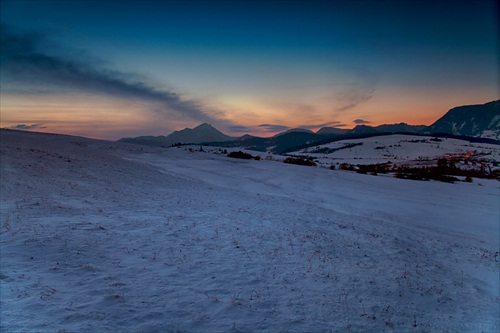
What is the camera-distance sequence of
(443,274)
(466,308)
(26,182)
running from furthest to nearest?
(26,182) → (443,274) → (466,308)

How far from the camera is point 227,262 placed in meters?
7.14

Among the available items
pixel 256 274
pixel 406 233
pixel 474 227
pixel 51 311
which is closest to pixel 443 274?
pixel 406 233

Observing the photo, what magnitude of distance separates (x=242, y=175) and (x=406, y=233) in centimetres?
1566

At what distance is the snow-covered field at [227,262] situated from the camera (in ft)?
16.0

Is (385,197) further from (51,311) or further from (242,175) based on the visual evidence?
(51,311)

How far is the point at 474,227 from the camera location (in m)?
14.0

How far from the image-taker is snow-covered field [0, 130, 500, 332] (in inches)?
192

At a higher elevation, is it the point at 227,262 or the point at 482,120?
the point at 482,120

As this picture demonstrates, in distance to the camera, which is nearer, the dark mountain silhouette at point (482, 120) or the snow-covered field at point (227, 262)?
the snow-covered field at point (227, 262)

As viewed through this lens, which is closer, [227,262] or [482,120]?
[227,262]

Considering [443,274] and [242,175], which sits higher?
[242,175]

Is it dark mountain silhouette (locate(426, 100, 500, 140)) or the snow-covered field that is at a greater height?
dark mountain silhouette (locate(426, 100, 500, 140))

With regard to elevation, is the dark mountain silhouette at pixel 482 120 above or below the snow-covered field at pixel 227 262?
above

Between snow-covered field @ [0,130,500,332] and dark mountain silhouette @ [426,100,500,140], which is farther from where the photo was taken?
dark mountain silhouette @ [426,100,500,140]
